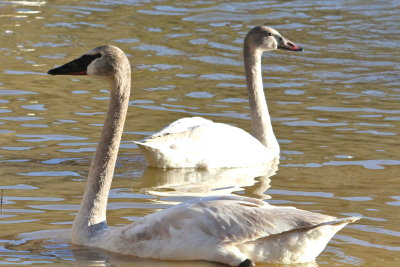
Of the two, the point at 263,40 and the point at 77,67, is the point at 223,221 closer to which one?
the point at 77,67

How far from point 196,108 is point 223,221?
5933 millimetres

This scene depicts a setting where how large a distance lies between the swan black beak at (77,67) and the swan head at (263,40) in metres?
4.45

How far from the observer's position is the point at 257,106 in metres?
11.5

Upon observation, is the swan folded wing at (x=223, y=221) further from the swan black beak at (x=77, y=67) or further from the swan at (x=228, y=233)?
the swan black beak at (x=77, y=67)

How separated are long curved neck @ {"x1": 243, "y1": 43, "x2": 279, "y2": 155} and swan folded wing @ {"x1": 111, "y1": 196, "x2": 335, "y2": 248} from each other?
393 centimetres

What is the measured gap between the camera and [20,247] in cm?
734

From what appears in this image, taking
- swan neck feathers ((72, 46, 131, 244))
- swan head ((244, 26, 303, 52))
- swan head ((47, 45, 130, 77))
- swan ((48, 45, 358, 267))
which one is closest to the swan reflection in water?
swan neck feathers ((72, 46, 131, 244))

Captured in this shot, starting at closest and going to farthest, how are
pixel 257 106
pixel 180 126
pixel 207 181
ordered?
1. pixel 207 181
2. pixel 180 126
3. pixel 257 106

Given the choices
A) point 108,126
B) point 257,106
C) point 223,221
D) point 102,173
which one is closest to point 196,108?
point 257,106

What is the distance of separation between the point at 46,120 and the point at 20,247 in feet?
14.5

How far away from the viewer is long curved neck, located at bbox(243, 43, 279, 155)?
11.1 metres

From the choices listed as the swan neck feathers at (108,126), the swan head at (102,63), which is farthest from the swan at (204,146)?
the swan head at (102,63)

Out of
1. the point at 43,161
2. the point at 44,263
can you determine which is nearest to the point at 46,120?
the point at 43,161

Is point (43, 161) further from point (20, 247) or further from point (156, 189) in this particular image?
point (20, 247)
